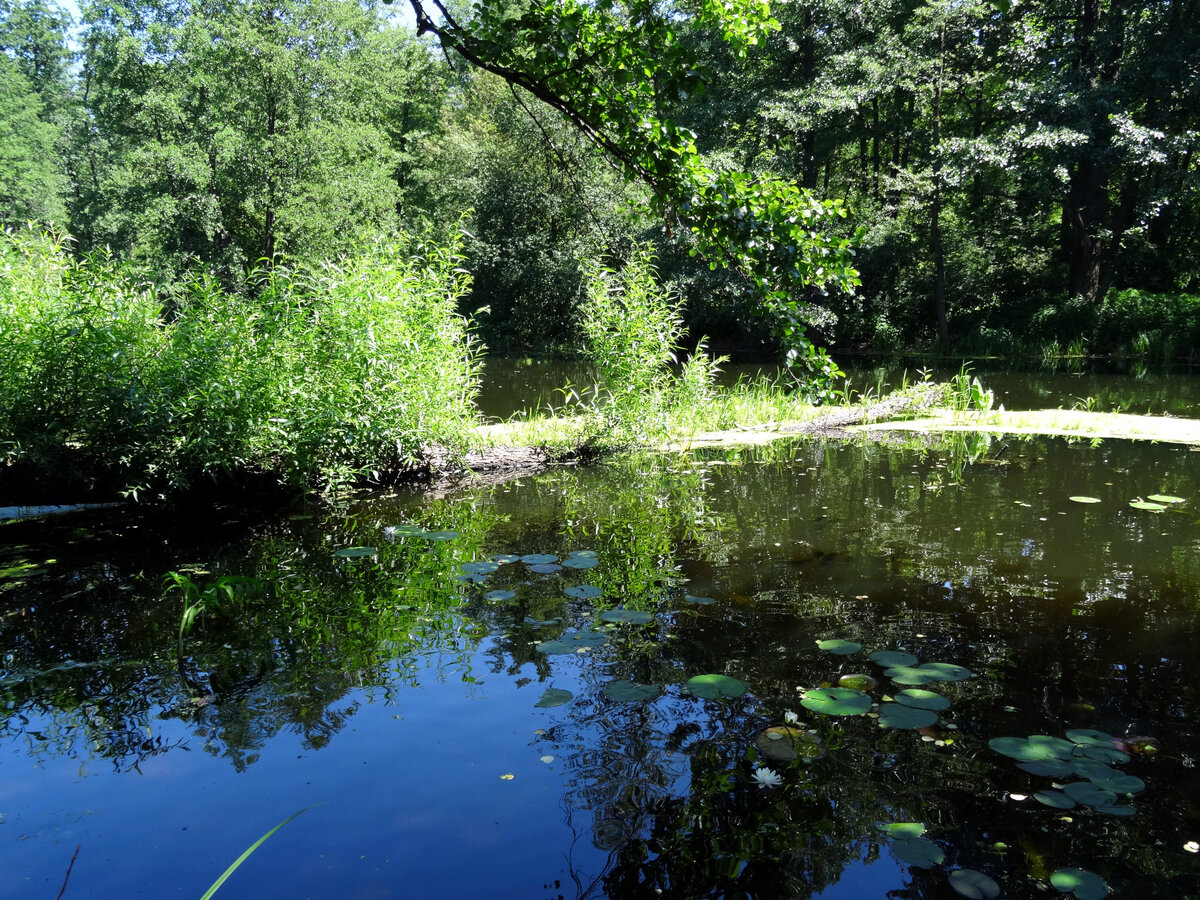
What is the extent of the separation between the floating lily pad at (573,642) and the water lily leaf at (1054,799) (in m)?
1.77

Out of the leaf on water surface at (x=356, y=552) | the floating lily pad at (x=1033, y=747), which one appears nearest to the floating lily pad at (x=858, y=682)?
the floating lily pad at (x=1033, y=747)

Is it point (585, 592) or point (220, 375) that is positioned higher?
point (220, 375)

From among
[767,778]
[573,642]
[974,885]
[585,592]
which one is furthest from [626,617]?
[974,885]

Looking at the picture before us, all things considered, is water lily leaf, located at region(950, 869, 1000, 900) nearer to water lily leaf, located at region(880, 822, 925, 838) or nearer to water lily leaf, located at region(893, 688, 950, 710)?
water lily leaf, located at region(880, 822, 925, 838)

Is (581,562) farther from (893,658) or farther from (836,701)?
(836,701)

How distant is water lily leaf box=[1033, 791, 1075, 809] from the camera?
2309mm

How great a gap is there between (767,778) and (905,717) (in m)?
0.63

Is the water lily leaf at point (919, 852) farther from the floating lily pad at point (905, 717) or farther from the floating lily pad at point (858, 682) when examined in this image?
the floating lily pad at point (858, 682)

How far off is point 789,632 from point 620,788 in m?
1.40

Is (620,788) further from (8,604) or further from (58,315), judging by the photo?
(58,315)

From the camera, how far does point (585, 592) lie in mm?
4176

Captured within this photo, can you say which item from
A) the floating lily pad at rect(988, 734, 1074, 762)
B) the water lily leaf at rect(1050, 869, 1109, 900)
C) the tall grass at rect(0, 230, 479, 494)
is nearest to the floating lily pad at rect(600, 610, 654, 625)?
the floating lily pad at rect(988, 734, 1074, 762)

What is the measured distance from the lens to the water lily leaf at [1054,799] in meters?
2.31

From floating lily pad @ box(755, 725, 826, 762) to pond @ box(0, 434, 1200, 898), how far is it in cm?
2
